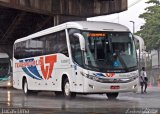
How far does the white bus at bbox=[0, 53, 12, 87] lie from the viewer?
4088cm

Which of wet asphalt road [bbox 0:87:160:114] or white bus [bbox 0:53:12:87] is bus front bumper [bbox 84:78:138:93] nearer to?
wet asphalt road [bbox 0:87:160:114]

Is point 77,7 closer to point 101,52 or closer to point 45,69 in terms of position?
point 45,69

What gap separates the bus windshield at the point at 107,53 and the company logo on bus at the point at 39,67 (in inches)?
120

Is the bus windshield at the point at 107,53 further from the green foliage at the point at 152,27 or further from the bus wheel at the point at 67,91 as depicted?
the green foliage at the point at 152,27

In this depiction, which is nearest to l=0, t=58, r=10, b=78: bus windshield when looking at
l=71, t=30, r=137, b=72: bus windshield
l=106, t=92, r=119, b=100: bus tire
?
l=106, t=92, r=119, b=100: bus tire

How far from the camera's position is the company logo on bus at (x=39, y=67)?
22766mm

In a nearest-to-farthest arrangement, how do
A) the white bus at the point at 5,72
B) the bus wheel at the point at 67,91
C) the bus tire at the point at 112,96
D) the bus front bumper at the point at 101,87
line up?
the bus front bumper at the point at 101,87 < the bus wheel at the point at 67,91 < the bus tire at the point at 112,96 < the white bus at the point at 5,72

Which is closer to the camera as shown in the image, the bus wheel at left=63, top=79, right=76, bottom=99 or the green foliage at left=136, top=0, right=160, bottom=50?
the bus wheel at left=63, top=79, right=76, bottom=99

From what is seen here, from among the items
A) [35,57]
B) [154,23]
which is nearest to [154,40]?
[154,23]

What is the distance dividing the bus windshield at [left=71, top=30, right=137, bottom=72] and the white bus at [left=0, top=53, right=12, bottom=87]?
21962mm

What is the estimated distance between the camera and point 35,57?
25078 mm

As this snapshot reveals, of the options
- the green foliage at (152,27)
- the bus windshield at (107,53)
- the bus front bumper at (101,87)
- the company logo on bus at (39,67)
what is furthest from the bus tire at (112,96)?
the green foliage at (152,27)

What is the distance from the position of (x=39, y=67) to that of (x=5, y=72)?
17.3 metres

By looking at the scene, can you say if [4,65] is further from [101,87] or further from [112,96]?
[101,87]
